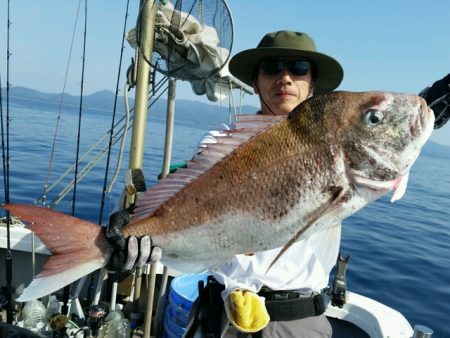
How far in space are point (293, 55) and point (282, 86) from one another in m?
0.23

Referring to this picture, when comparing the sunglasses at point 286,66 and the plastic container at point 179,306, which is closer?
the sunglasses at point 286,66

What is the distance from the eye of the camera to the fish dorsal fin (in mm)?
1896

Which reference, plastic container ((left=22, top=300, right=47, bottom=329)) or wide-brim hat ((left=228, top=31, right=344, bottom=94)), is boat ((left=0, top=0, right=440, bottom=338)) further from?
wide-brim hat ((left=228, top=31, right=344, bottom=94))

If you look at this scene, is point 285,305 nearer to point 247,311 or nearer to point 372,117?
point 247,311

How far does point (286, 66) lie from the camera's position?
274 centimetres

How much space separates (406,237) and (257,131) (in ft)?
39.3

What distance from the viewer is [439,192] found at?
24.5 meters

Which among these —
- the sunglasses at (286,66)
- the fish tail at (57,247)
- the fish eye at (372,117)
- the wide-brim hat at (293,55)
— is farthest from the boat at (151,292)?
the fish eye at (372,117)

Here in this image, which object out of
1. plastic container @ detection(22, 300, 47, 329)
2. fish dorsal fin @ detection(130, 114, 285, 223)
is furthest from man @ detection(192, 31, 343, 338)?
plastic container @ detection(22, 300, 47, 329)

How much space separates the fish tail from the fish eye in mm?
1339

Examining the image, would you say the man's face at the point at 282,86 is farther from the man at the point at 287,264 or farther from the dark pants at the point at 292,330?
the dark pants at the point at 292,330

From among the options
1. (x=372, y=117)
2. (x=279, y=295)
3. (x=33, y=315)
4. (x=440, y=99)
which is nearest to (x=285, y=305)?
(x=279, y=295)

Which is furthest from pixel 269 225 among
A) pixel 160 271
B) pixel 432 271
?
pixel 432 271

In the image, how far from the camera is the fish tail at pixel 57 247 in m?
1.76
